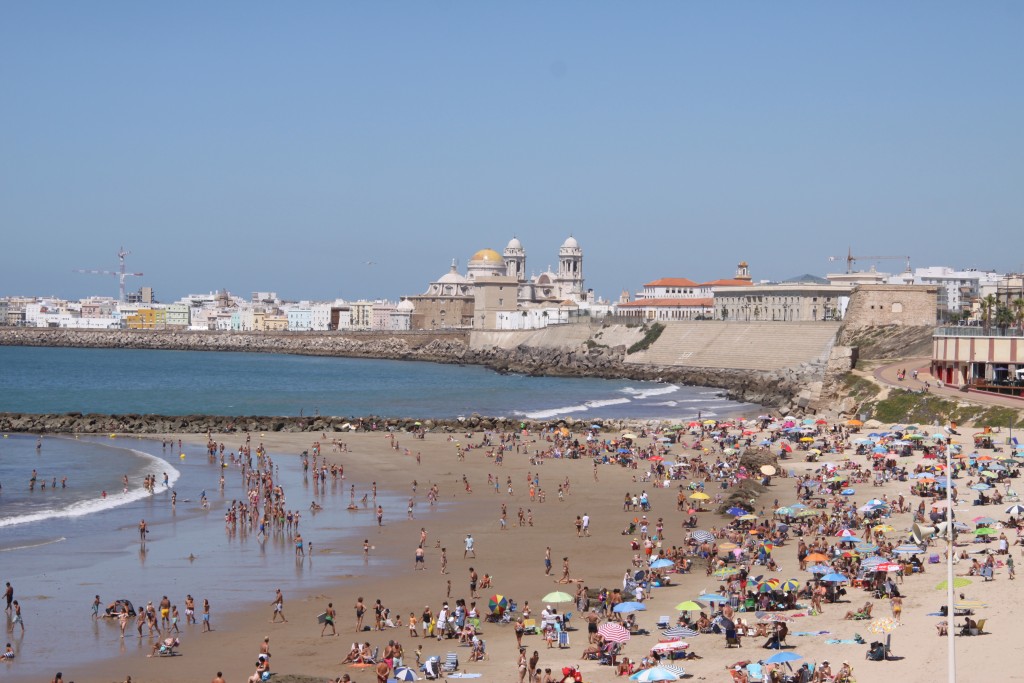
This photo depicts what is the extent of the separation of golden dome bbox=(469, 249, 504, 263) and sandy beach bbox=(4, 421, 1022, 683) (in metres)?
130

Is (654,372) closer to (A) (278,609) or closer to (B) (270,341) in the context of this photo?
(A) (278,609)

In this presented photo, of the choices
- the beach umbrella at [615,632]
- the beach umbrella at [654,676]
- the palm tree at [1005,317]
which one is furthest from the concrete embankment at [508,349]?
the beach umbrella at [654,676]

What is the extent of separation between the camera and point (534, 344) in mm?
120125

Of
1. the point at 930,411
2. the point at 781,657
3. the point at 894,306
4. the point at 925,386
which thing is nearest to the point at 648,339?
the point at 894,306

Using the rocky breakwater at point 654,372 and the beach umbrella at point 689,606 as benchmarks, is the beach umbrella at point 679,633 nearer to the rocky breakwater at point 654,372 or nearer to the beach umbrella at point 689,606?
the beach umbrella at point 689,606

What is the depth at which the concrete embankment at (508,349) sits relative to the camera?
7306 cm

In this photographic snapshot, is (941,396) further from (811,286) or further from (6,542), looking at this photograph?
(811,286)

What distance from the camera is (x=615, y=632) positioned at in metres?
16.7

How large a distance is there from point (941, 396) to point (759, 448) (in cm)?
916

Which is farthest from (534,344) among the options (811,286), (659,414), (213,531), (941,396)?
(213,531)

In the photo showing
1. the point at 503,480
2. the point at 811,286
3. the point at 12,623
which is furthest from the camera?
the point at 811,286

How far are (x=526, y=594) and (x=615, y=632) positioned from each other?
4391 mm

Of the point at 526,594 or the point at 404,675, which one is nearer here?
the point at 404,675

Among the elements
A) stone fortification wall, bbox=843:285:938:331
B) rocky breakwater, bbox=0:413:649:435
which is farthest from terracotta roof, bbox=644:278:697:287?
rocky breakwater, bbox=0:413:649:435
